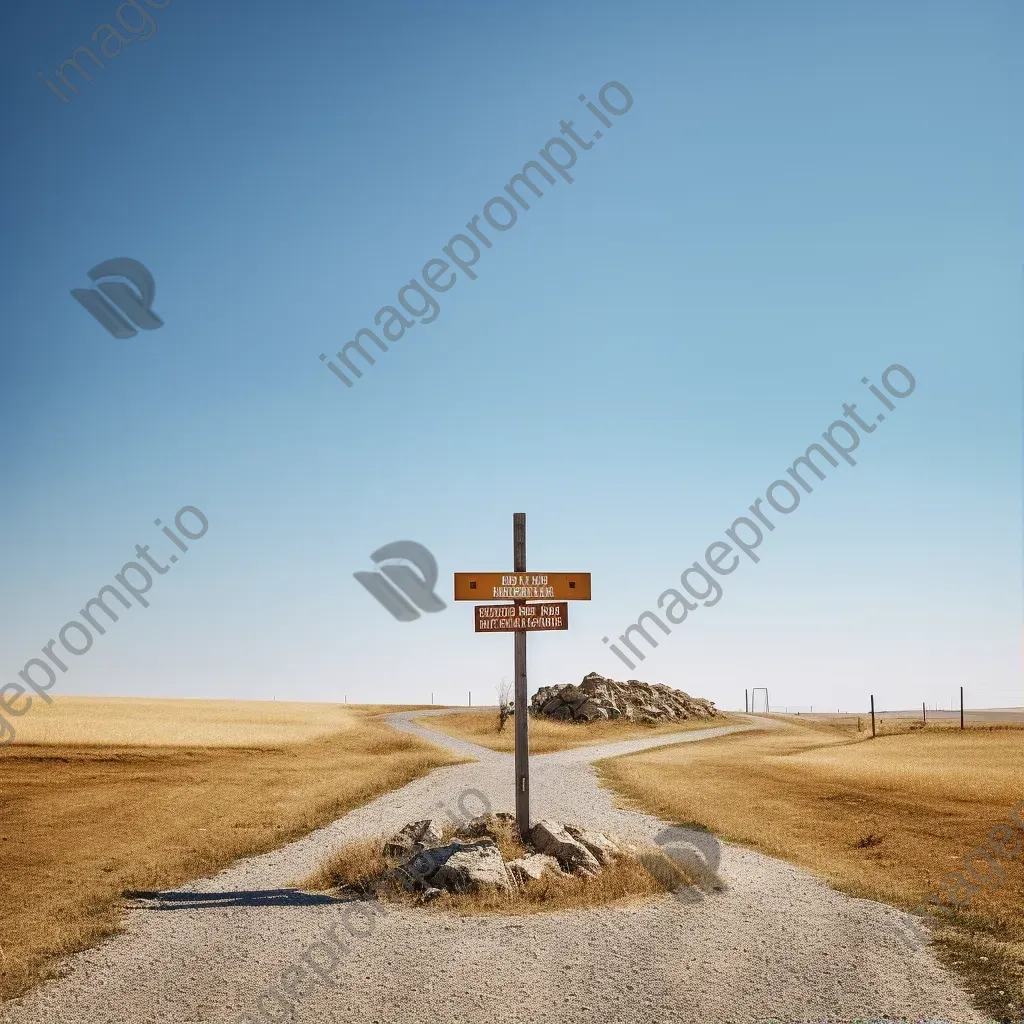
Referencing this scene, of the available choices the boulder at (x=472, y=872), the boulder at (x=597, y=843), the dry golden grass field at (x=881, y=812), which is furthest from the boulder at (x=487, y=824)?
the dry golden grass field at (x=881, y=812)

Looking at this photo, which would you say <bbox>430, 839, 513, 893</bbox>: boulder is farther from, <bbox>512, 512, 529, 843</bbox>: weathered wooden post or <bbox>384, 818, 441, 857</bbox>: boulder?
<bbox>512, 512, 529, 843</bbox>: weathered wooden post

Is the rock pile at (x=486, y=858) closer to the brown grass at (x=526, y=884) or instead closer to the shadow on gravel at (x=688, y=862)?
the brown grass at (x=526, y=884)

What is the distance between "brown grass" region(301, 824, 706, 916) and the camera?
405 inches

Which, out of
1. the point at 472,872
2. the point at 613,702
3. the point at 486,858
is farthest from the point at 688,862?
the point at 613,702

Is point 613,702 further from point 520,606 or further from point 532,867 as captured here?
point 532,867

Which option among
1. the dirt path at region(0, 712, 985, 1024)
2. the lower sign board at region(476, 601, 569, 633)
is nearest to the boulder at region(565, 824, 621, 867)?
the dirt path at region(0, 712, 985, 1024)

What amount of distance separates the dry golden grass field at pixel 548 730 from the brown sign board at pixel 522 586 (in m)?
25.1

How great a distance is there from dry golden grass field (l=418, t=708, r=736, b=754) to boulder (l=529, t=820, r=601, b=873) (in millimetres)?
25386

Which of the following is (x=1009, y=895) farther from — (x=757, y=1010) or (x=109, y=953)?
(x=109, y=953)

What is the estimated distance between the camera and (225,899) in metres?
11.2

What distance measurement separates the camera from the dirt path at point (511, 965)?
729 cm

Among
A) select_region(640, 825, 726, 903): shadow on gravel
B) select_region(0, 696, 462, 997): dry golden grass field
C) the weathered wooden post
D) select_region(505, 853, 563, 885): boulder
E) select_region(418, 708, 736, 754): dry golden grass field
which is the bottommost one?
select_region(418, 708, 736, 754): dry golden grass field

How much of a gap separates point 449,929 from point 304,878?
3899 millimetres

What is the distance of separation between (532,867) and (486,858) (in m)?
0.66
